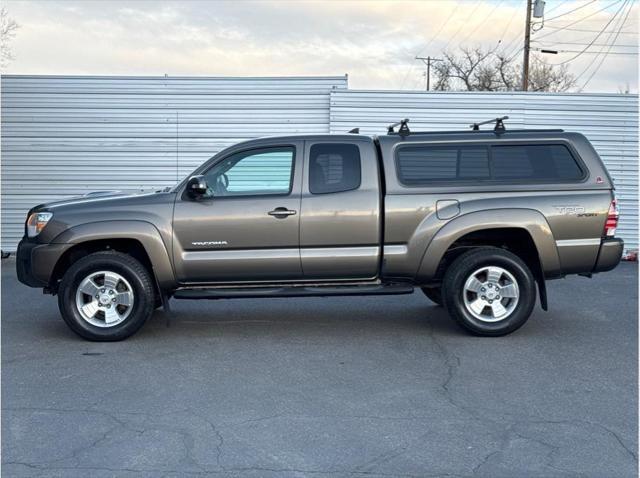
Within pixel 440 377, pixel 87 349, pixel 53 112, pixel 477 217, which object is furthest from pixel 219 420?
pixel 53 112

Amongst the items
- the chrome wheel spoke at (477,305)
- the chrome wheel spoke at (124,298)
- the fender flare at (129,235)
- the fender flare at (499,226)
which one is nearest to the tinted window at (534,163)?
the fender flare at (499,226)

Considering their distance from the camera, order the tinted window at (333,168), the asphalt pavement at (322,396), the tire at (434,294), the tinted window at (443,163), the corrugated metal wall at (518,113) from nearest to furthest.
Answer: the asphalt pavement at (322,396), the tinted window at (333,168), the tinted window at (443,163), the tire at (434,294), the corrugated metal wall at (518,113)

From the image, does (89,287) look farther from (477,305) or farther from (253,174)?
(477,305)

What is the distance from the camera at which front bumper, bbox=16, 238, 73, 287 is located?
7.21m

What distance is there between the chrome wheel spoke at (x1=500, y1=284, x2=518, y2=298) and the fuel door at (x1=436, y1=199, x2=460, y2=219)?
0.87 m

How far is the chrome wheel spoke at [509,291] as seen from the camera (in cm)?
729

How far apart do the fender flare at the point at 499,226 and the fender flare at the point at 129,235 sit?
253 cm

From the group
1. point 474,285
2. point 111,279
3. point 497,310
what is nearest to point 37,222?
point 111,279

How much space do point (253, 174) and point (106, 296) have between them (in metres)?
1.85

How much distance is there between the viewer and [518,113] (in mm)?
13523

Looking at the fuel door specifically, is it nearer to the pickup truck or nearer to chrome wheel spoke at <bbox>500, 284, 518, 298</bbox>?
the pickup truck

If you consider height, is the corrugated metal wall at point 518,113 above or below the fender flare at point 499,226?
above

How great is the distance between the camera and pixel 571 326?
26.0 feet

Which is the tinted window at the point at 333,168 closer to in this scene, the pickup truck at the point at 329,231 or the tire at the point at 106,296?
the pickup truck at the point at 329,231
